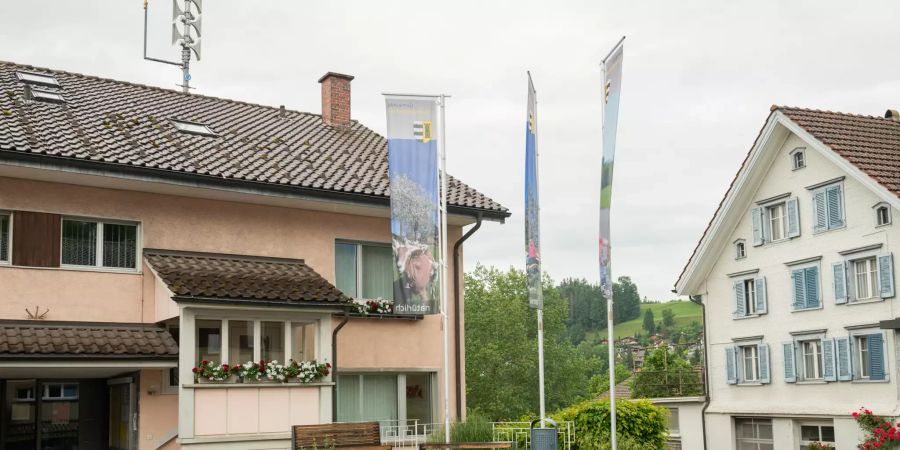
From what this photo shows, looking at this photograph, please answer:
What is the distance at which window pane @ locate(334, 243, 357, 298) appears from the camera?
19.6m

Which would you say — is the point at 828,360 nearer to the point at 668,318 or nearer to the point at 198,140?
the point at 198,140

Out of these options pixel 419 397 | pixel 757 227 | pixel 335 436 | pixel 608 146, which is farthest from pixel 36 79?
pixel 757 227

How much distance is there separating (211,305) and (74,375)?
3.45 metres

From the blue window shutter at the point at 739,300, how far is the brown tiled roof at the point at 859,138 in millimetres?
2387

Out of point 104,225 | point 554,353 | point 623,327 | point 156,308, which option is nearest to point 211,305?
point 156,308

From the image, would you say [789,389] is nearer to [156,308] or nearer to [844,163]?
[844,163]

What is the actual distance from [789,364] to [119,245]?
19686 millimetres

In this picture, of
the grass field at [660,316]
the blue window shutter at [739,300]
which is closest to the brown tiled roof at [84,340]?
the blue window shutter at [739,300]

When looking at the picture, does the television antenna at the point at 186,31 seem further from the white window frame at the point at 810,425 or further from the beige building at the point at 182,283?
the white window frame at the point at 810,425

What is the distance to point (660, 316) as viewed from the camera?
13200cm

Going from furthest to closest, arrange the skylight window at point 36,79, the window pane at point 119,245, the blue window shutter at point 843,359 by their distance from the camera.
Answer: the blue window shutter at point 843,359 → the skylight window at point 36,79 → the window pane at point 119,245

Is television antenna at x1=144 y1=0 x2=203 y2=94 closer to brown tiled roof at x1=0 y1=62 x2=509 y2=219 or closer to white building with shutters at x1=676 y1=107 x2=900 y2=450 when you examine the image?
brown tiled roof at x1=0 y1=62 x2=509 y2=219

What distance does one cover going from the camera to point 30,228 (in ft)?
52.8

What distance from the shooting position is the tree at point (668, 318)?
127m
